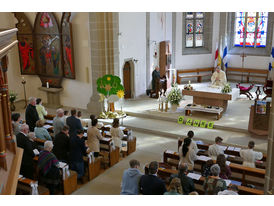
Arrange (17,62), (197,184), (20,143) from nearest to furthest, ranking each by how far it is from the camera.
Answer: (197,184), (20,143), (17,62)

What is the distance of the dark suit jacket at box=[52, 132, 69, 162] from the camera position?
8336mm

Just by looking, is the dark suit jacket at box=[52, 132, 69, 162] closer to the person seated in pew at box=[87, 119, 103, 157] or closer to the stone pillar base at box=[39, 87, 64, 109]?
the person seated in pew at box=[87, 119, 103, 157]

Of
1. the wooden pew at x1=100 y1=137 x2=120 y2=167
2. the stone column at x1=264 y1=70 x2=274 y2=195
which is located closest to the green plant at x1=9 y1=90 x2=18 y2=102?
the wooden pew at x1=100 y1=137 x2=120 y2=167

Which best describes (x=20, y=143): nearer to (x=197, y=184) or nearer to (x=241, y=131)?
(x=197, y=184)

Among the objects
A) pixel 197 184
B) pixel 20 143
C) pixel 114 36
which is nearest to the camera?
pixel 197 184

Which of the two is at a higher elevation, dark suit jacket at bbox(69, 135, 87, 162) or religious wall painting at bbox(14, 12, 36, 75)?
religious wall painting at bbox(14, 12, 36, 75)

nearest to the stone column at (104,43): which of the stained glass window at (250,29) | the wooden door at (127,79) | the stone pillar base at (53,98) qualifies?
the wooden door at (127,79)

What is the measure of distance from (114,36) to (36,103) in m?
4.37

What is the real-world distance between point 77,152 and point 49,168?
941 mm

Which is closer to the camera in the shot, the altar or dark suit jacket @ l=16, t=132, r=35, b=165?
dark suit jacket @ l=16, t=132, r=35, b=165

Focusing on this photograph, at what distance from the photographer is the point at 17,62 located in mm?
15883

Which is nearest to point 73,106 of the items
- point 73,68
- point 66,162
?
point 73,68

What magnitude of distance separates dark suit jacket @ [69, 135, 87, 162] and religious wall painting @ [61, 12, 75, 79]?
6799 mm

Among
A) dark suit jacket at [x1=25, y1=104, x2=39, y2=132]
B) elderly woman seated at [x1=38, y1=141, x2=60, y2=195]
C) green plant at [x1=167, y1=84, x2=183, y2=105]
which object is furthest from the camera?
Result: green plant at [x1=167, y1=84, x2=183, y2=105]
